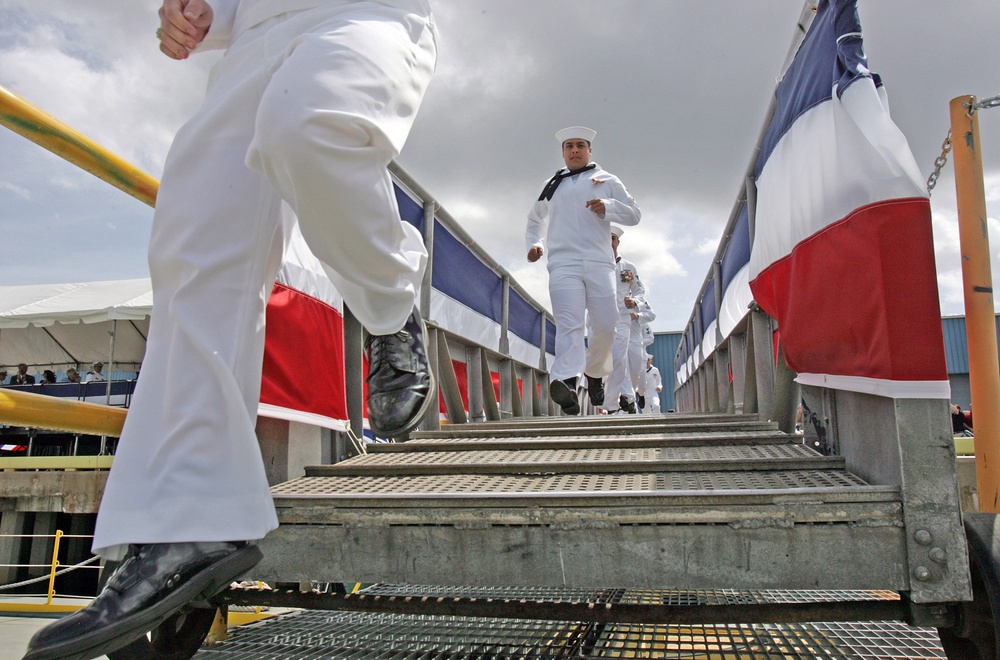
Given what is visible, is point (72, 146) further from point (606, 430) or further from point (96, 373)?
point (96, 373)

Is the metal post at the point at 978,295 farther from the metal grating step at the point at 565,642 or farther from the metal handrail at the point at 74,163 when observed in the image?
the metal handrail at the point at 74,163

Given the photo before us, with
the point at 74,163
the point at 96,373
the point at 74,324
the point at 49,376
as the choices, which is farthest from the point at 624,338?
the point at 49,376

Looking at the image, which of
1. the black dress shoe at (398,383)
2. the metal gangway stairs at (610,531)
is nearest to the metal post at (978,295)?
the metal gangway stairs at (610,531)

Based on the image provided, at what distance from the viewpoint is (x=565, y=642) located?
2.14 meters

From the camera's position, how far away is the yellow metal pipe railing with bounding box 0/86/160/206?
5.06ft

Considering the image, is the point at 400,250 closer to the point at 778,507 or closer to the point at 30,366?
the point at 778,507

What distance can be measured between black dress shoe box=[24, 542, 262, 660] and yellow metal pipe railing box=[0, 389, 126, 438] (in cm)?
50

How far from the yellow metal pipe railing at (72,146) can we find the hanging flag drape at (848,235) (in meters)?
1.92

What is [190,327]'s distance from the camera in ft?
4.33

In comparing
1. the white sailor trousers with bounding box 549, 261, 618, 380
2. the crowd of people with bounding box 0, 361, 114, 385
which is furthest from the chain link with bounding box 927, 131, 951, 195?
the crowd of people with bounding box 0, 361, 114, 385

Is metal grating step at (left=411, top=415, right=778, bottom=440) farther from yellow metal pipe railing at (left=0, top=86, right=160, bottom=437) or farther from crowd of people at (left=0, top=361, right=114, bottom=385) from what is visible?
crowd of people at (left=0, top=361, right=114, bottom=385)

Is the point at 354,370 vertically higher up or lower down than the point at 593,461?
higher up

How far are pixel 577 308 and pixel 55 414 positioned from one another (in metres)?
4.78

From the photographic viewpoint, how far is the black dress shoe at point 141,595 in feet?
3.40
